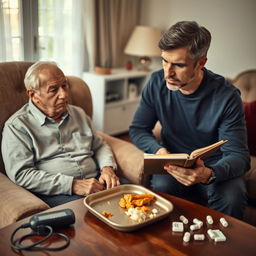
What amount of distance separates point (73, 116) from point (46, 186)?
42 cm

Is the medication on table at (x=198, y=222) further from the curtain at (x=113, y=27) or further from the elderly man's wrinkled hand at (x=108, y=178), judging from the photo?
the curtain at (x=113, y=27)

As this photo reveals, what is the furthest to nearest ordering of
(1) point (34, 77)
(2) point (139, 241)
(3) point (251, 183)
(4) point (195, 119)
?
(3) point (251, 183) < (4) point (195, 119) < (1) point (34, 77) < (2) point (139, 241)

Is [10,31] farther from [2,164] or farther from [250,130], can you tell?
[250,130]

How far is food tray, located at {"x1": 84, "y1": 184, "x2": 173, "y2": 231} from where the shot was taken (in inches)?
46.4

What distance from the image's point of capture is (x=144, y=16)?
3.98m

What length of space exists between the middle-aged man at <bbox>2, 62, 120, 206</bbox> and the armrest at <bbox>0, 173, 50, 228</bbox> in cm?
14

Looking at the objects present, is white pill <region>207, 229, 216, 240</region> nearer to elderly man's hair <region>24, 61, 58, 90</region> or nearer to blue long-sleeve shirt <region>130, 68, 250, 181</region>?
blue long-sleeve shirt <region>130, 68, 250, 181</region>

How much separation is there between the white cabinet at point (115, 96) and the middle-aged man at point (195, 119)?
157 cm

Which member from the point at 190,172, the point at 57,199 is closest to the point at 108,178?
the point at 57,199

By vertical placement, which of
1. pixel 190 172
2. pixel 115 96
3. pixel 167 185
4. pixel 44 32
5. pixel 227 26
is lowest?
pixel 115 96

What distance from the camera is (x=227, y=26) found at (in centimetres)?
331

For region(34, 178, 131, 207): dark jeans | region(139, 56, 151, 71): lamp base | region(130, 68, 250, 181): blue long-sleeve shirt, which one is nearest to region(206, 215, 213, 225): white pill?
region(130, 68, 250, 181): blue long-sleeve shirt

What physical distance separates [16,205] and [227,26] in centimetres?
279

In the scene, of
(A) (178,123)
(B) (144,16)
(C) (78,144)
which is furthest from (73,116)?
(B) (144,16)
